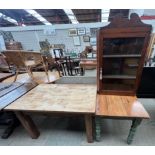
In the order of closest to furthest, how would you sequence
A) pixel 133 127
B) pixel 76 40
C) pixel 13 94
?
pixel 133 127, pixel 13 94, pixel 76 40

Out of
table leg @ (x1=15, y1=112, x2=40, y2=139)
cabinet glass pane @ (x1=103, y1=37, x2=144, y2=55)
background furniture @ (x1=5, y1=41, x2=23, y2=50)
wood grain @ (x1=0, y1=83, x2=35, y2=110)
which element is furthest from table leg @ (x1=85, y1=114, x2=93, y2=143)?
background furniture @ (x1=5, y1=41, x2=23, y2=50)

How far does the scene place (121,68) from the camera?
6.77 feet

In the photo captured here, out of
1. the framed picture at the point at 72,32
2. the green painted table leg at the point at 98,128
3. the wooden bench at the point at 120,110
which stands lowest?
the green painted table leg at the point at 98,128

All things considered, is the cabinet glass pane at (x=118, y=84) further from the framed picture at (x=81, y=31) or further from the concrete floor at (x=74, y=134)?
the framed picture at (x=81, y=31)

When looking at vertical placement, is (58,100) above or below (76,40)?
below

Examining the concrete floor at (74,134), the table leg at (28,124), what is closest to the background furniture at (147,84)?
the concrete floor at (74,134)

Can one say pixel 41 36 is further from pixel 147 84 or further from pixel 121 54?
pixel 147 84

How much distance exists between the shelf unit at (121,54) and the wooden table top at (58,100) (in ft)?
1.07

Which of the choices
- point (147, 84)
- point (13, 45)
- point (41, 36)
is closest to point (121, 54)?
point (147, 84)

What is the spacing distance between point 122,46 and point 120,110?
2.78ft

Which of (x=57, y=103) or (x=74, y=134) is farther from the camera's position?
(x=74, y=134)

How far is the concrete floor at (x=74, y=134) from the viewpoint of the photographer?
1855 millimetres
